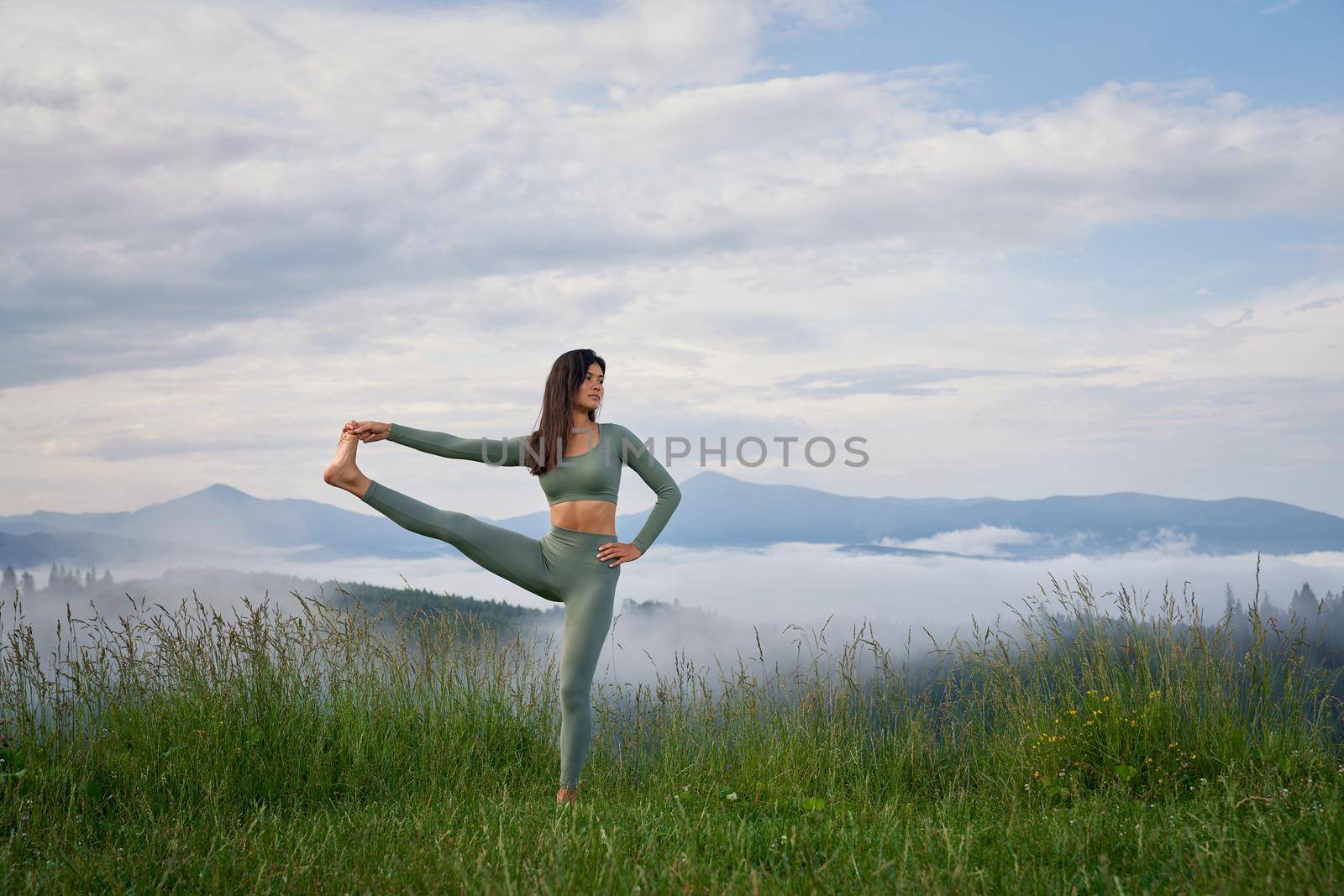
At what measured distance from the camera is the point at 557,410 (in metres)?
6.61

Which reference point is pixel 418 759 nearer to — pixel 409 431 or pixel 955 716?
pixel 409 431

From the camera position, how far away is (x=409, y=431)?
21.5 feet

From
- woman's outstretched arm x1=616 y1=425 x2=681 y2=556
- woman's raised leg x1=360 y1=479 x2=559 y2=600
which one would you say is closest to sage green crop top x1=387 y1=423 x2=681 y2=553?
woman's outstretched arm x1=616 y1=425 x2=681 y2=556

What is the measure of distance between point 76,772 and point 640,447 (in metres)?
4.05

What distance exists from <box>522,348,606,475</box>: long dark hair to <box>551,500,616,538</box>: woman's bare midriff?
0.99 ft

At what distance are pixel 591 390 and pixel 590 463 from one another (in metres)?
0.52

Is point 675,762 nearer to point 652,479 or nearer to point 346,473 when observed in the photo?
point 652,479

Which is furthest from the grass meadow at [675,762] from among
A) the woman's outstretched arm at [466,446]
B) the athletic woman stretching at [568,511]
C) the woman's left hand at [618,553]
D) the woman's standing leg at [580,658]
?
the woman's outstretched arm at [466,446]

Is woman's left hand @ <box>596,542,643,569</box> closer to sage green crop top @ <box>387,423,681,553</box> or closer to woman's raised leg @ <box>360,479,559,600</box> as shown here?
sage green crop top @ <box>387,423,681,553</box>

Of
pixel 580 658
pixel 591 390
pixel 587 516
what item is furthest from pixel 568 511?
pixel 580 658

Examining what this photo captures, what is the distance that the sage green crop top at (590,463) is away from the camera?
21.2 ft

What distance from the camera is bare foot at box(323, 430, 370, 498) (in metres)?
6.12

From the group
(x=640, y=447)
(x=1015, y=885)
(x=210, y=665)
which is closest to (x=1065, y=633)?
(x=640, y=447)

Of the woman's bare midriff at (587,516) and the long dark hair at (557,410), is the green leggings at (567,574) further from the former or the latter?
the long dark hair at (557,410)
